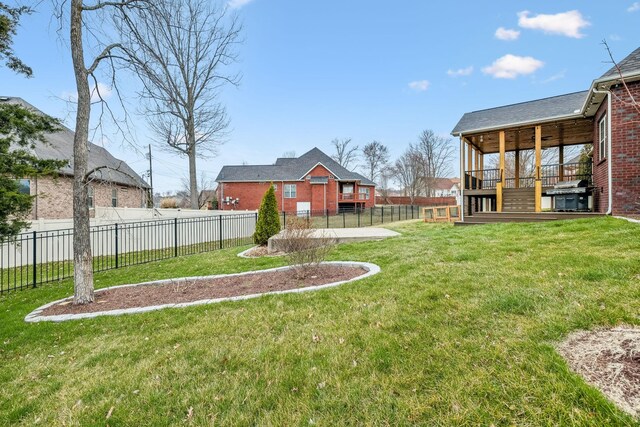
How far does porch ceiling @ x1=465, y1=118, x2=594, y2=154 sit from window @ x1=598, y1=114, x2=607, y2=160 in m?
1.58

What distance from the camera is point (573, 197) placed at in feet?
34.7

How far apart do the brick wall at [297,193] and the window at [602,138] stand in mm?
23319

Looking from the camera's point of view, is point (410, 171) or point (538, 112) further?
point (410, 171)

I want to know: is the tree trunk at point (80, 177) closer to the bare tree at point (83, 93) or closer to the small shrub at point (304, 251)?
the bare tree at point (83, 93)

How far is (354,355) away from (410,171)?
47708 millimetres

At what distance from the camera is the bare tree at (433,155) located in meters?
46.5

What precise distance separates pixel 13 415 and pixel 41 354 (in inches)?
50.6

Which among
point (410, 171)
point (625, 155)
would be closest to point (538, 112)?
point (625, 155)

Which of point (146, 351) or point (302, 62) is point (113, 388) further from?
point (302, 62)

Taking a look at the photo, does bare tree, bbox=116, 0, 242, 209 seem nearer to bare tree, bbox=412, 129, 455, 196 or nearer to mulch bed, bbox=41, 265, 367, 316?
mulch bed, bbox=41, 265, 367, 316

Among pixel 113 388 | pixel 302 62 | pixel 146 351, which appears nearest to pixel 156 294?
pixel 146 351

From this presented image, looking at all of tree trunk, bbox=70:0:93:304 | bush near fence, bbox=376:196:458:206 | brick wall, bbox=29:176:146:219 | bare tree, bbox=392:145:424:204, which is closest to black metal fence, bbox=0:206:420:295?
brick wall, bbox=29:176:146:219

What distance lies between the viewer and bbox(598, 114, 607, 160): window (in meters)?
9.16

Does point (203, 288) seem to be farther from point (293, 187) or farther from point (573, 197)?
point (293, 187)
